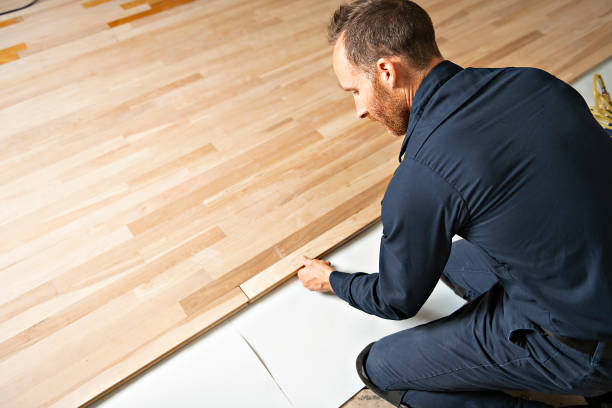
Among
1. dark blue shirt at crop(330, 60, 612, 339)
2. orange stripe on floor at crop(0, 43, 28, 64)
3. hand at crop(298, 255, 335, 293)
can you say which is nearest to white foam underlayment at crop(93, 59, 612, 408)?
hand at crop(298, 255, 335, 293)

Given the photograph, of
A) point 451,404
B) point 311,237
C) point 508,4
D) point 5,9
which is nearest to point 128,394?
point 311,237

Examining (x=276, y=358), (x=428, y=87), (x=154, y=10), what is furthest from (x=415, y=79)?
(x=154, y=10)

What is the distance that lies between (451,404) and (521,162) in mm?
725

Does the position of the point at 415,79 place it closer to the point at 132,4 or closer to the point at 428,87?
the point at 428,87

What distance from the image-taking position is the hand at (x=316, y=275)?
1.56 meters

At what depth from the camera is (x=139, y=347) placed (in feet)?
4.84

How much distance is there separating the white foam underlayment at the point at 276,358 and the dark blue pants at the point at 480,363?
13cm

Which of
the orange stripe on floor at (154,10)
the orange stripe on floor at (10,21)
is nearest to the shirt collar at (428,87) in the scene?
the orange stripe on floor at (154,10)

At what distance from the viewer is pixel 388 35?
1046 millimetres

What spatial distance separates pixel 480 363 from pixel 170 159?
4.65 ft

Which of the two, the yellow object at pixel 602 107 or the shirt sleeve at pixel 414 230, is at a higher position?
the shirt sleeve at pixel 414 230

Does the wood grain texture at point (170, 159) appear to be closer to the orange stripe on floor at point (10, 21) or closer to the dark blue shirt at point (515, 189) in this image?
the orange stripe on floor at point (10, 21)

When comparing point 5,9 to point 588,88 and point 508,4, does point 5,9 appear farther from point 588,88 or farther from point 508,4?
point 588,88

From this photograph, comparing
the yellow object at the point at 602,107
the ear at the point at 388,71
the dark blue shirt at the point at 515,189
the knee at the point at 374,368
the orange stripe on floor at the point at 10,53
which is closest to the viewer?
the dark blue shirt at the point at 515,189
